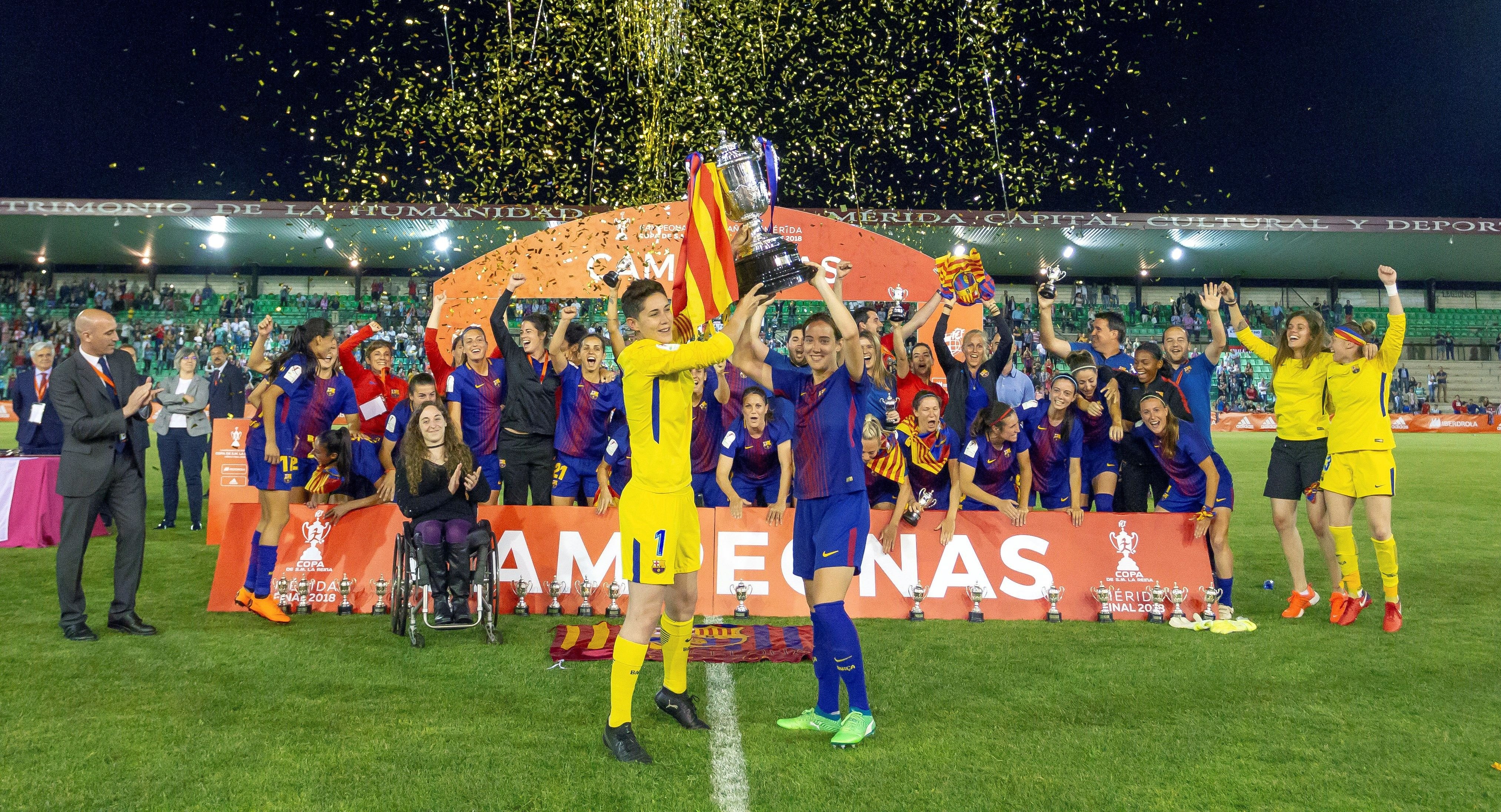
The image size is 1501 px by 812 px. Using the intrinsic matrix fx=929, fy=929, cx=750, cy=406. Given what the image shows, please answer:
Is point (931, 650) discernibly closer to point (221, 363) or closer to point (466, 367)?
point (466, 367)

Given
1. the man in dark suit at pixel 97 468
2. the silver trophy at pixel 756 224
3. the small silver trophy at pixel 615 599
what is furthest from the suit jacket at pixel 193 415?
the silver trophy at pixel 756 224

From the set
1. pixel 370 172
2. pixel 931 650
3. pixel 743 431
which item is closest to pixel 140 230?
pixel 370 172

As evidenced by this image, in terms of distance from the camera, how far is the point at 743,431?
797 centimetres

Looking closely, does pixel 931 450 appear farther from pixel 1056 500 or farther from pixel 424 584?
pixel 424 584

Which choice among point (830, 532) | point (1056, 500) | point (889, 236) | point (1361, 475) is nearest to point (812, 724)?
point (830, 532)

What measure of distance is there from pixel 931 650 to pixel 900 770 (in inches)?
84.5

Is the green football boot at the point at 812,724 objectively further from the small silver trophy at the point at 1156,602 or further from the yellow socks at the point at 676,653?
the small silver trophy at the point at 1156,602

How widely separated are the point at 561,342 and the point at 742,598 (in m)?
2.97

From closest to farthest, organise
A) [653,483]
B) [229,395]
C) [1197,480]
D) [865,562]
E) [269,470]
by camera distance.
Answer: [653,483] < [865,562] < [269,470] < [1197,480] < [229,395]

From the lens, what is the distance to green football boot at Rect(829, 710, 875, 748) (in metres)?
4.34

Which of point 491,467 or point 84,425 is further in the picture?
point 491,467

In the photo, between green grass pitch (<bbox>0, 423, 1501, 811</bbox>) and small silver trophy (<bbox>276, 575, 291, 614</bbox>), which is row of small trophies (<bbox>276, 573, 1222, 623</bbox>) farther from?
green grass pitch (<bbox>0, 423, 1501, 811</bbox>)

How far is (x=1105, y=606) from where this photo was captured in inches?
280

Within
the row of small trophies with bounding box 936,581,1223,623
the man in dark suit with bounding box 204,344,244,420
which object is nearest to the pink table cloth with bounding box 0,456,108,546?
the man in dark suit with bounding box 204,344,244,420
